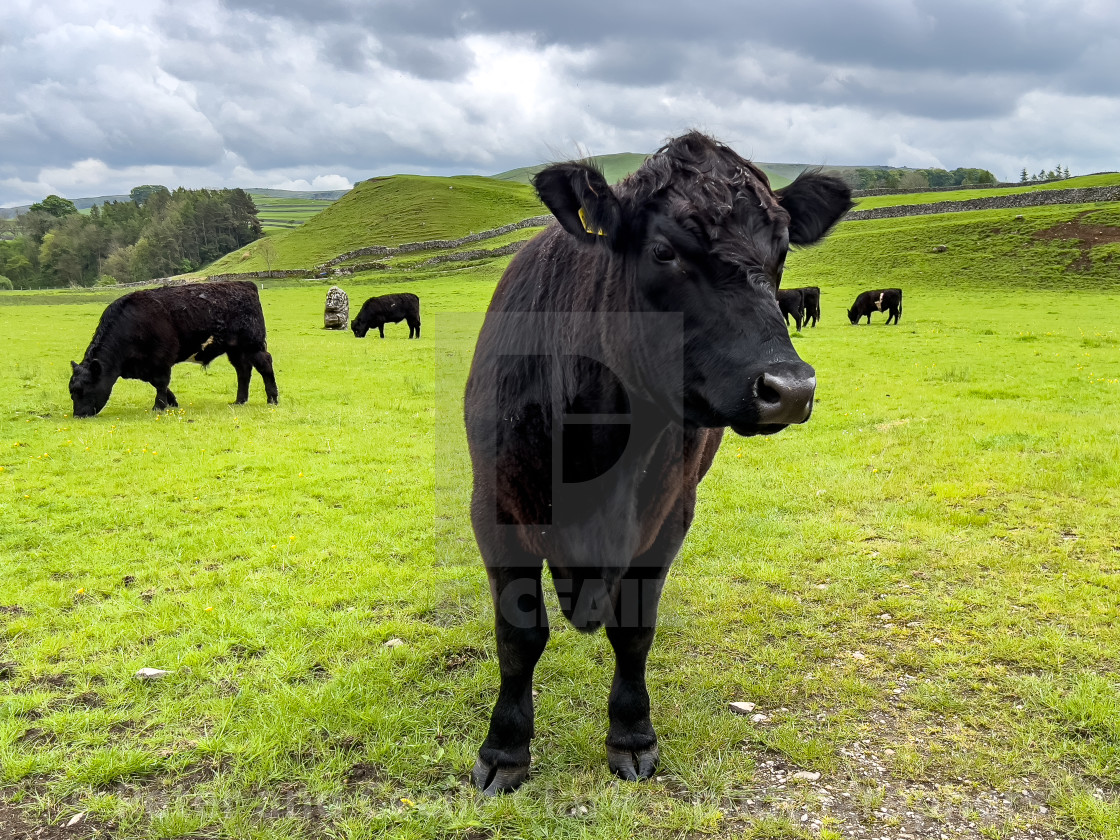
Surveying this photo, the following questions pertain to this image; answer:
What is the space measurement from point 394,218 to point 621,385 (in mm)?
91114

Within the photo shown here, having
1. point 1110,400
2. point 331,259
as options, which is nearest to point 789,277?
point 1110,400

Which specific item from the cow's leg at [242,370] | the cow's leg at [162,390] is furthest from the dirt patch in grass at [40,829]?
the cow's leg at [242,370]

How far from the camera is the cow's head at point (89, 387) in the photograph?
1209cm

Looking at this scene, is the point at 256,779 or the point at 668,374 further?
the point at 256,779

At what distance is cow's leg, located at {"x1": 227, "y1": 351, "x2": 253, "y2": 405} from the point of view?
13.2 m

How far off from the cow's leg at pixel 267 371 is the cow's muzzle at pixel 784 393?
41.1 ft

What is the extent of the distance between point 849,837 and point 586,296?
2.58 meters

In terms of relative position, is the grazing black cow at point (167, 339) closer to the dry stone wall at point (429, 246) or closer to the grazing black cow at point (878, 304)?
the grazing black cow at point (878, 304)

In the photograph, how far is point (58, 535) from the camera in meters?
6.76

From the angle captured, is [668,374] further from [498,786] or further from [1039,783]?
[1039,783]

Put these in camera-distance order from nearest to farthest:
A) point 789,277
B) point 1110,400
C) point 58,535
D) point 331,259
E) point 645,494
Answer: point 645,494 → point 58,535 → point 1110,400 → point 789,277 → point 331,259

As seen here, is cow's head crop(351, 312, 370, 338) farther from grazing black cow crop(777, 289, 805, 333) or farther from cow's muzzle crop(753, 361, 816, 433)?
cow's muzzle crop(753, 361, 816, 433)

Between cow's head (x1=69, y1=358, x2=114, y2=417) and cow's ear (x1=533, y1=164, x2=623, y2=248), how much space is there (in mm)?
12251

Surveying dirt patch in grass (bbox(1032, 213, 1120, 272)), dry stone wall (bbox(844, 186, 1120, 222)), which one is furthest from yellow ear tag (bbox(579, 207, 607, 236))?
dry stone wall (bbox(844, 186, 1120, 222))
